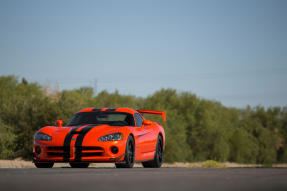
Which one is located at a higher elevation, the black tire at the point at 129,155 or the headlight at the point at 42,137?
the headlight at the point at 42,137

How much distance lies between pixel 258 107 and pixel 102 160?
3095 inches

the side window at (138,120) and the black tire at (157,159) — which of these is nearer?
the side window at (138,120)

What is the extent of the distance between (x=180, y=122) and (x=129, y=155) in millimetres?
46460

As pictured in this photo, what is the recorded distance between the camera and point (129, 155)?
12859 mm

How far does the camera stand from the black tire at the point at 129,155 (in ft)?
41.3

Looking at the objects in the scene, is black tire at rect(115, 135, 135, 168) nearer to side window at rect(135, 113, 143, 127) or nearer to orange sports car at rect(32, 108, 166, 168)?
orange sports car at rect(32, 108, 166, 168)

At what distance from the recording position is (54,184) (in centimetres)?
657

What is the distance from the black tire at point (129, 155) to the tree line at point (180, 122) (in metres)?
25.6

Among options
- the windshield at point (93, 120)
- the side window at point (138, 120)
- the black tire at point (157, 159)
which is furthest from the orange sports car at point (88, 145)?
the black tire at point (157, 159)

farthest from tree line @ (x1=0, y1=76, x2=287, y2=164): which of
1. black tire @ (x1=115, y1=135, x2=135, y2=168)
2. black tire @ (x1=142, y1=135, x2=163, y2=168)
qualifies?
black tire @ (x1=115, y1=135, x2=135, y2=168)

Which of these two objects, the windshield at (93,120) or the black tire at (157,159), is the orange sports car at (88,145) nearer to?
the windshield at (93,120)

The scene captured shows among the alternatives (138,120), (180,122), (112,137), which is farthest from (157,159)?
(180,122)

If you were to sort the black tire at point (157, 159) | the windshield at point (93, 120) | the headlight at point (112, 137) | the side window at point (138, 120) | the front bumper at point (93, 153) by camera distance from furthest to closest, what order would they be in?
the black tire at point (157, 159) < the side window at point (138, 120) < the windshield at point (93, 120) < the headlight at point (112, 137) < the front bumper at point (93, 153)

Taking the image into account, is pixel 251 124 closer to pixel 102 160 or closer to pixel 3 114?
pixel 3 114
